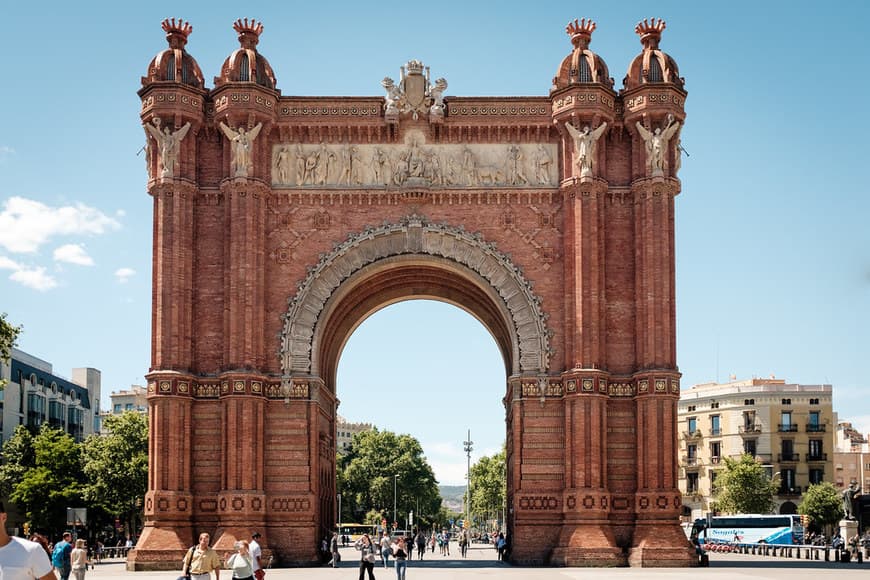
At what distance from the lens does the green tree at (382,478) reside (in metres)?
140

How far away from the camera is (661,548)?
39.7 meters

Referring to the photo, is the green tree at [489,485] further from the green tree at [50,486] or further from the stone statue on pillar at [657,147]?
the stone statue on pillar at [657,147]

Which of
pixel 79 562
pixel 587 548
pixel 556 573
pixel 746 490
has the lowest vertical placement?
pixel 746 490

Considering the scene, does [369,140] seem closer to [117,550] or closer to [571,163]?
[571,163]

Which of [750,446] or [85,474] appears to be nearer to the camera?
[85,474]

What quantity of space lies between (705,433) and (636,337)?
204 ft

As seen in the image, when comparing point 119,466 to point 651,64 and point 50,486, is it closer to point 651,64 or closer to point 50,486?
point 50,486

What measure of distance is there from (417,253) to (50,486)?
121 feet

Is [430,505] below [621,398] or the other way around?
below

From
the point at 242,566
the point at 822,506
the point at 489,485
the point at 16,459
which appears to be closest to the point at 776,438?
the point at 822,506

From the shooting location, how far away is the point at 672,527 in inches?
1583

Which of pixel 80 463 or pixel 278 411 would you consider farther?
pixel 80 463

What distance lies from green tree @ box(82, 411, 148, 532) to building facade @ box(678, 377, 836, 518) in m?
48.5

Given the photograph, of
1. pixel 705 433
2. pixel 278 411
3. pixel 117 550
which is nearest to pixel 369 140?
pixel 278 411
